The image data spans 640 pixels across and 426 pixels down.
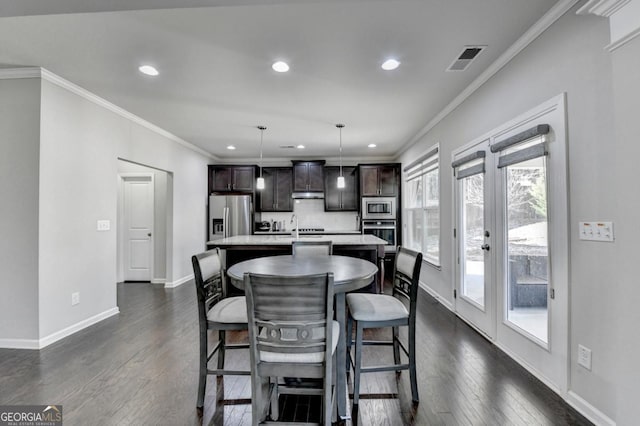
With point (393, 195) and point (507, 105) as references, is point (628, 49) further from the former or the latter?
point (393, 195)

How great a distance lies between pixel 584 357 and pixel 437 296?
104 inches

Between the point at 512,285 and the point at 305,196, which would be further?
the point at 305,196

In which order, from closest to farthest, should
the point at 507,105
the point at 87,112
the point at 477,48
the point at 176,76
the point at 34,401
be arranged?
the point at 34,401 < the point at 477,48 < the point at 507,105 < the point at 176,76 < the point at 87,112

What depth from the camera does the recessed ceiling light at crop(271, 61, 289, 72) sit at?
279cm

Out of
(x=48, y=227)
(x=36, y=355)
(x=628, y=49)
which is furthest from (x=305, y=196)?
(x=628, y=49)

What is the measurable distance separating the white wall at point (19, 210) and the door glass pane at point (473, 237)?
4456 mm

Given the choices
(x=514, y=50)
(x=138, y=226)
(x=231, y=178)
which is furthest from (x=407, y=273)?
(x=138, y=226)

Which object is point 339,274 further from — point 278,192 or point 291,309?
point 278,192

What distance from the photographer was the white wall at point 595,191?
148 centimetres

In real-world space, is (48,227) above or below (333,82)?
below

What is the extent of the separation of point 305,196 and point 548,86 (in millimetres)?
5147

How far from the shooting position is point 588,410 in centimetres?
185

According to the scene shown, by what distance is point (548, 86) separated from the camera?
2.22 m

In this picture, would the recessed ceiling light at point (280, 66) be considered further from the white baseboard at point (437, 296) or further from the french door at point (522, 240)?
the white baseboard at point (437, 296)
